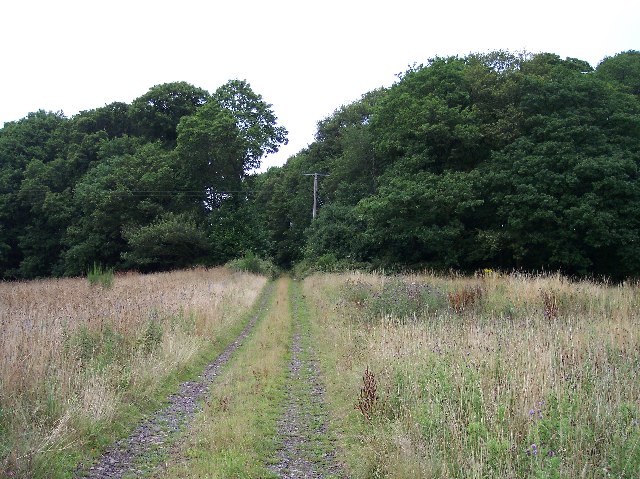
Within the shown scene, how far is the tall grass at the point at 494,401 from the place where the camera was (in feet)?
14.7

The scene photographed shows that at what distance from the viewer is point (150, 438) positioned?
662 centimetres

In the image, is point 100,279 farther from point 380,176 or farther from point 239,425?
point 380,176

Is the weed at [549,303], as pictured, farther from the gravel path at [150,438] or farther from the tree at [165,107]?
the tree at [165,107]

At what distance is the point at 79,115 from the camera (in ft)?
171

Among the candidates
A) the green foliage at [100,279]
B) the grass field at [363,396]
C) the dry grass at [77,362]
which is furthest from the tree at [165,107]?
the grass field at [363,396]

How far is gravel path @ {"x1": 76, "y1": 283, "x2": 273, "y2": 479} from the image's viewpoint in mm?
5617

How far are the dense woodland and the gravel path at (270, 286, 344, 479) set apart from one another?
855 inches

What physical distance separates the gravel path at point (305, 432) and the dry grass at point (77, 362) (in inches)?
94.7

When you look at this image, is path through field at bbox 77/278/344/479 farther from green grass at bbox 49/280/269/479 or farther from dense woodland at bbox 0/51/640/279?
dense woodland at bbox 0/51/640/279

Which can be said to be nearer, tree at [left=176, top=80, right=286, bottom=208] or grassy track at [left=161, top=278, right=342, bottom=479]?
grassy track at [left=161, top=278, right=342, bottom=479]

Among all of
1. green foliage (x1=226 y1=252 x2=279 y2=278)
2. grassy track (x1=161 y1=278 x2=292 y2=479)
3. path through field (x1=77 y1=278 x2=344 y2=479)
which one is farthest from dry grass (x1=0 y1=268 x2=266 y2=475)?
green foliage (x1=226 y1=252 x2=279 y2=278)

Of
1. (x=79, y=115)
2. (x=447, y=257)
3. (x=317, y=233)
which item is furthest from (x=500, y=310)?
(x=79, y=115)

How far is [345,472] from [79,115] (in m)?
55.5

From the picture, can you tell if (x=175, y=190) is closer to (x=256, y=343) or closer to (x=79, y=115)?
(x=79, y=115)
